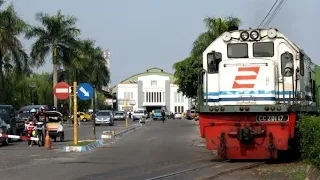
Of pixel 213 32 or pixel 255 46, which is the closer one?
pixel 255 46

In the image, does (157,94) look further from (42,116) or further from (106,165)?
(106,165)

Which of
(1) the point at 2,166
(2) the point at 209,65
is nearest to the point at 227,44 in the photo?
(2) the point at 209,65

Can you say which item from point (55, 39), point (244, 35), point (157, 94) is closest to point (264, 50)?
point (244, 35)

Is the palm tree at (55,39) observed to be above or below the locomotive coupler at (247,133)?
Answer: above

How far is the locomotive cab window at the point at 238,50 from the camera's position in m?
16.3

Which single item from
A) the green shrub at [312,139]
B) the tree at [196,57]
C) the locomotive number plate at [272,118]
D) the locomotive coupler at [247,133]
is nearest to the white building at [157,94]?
the tree at [196,57]

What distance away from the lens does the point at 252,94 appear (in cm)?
1584

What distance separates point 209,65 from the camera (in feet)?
54.6

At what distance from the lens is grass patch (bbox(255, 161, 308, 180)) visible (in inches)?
497

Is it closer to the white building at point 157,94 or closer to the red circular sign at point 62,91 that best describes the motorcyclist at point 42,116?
the red circular sign at point 62,91

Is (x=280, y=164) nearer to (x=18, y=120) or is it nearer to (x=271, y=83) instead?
(x=271, y=83)

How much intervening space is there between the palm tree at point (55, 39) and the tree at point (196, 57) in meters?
12.3

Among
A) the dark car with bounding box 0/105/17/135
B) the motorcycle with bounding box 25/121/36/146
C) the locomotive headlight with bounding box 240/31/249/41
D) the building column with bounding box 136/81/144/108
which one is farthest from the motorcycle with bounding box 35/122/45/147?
the building column with bounding box 136/81/144/108

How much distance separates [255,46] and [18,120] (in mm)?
19776
